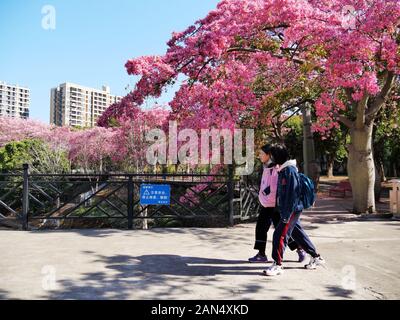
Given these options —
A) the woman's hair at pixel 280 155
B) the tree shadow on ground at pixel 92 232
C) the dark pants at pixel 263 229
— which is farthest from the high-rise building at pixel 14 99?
the woman's hair at pixel 280 155

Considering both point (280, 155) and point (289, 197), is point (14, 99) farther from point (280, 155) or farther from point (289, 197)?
point (289, 197)

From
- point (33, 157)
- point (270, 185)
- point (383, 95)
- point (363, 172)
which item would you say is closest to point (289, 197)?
point (270, 185)

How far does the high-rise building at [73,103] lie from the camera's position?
71812 millimetres

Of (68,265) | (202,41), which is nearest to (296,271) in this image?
(68,265)

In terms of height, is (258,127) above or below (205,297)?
above

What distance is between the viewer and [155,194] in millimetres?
8469

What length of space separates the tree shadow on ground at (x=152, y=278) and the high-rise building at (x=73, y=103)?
221ft

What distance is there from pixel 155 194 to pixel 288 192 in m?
4.45

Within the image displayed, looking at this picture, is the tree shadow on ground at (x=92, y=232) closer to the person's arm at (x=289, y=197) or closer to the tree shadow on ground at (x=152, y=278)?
the tree shadow on ground at (x=152, y=278)

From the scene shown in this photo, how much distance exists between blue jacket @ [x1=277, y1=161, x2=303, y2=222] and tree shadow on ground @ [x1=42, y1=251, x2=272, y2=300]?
932mm
